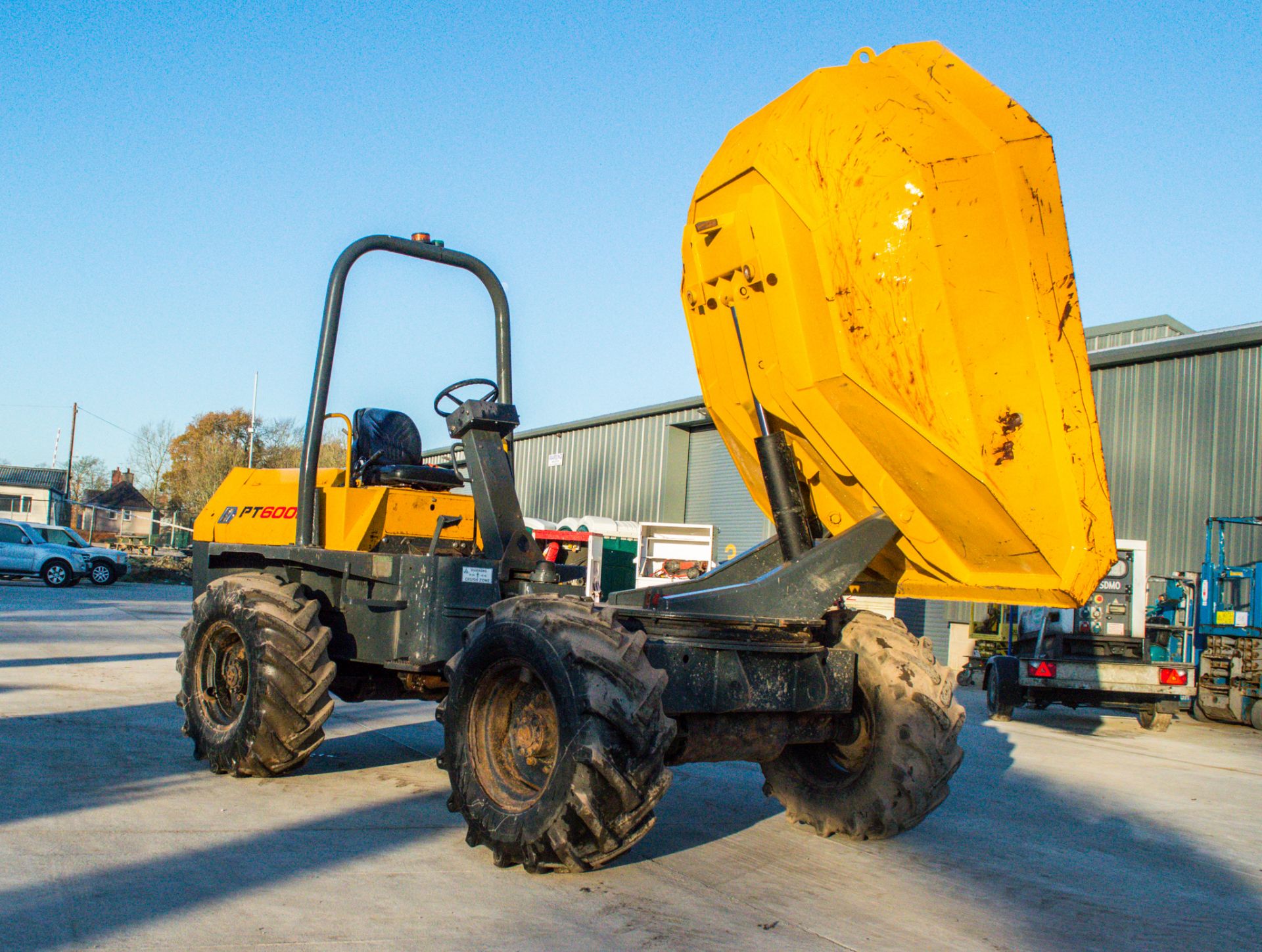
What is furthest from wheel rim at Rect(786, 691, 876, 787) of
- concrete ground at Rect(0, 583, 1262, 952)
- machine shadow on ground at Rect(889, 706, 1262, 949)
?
machine shadow on ground at Rect(889, 706, 1262, 949)

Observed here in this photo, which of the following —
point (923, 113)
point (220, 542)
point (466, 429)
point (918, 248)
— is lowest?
point (220, 542)

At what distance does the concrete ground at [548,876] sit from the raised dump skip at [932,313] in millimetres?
1400

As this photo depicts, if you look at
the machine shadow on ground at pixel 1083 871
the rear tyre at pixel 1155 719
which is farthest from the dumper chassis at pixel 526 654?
the rear tyre at pixel 1155 719

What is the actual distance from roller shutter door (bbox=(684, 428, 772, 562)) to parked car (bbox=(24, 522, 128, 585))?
16736mm

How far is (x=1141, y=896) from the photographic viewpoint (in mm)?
4672

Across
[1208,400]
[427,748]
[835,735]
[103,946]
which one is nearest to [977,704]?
[1208,400]

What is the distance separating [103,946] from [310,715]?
8.05 ft

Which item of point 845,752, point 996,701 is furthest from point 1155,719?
point 845,752

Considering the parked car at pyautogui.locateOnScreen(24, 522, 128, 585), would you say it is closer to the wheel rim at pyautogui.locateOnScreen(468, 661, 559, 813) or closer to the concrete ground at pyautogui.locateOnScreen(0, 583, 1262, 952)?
the concrete ground at pyautogui.locateOnScreen(0, 583, 1262, 952)

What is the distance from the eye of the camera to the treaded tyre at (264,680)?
565cm

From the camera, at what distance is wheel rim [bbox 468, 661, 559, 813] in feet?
14.1

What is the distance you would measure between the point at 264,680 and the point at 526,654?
2.20 m

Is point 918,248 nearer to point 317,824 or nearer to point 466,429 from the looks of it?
point 466,429

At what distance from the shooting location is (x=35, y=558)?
27.3 m
